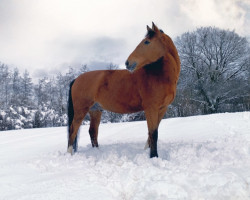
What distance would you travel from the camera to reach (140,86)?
12.5 ft

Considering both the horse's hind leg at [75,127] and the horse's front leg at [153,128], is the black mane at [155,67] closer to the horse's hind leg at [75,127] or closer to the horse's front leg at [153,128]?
the horse's front leg at [153,128]

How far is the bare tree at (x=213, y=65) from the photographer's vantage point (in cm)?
2066

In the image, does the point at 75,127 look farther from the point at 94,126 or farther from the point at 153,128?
the point at 153,128

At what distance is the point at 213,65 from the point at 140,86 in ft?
65.9

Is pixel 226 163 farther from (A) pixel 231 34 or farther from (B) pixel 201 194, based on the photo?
(A) pixel 231 34

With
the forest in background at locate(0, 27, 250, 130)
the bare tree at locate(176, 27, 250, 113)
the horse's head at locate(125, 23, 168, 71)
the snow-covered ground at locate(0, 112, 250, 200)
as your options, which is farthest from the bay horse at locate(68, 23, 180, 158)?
the bare tree at locate(176, 27, 250, 113)

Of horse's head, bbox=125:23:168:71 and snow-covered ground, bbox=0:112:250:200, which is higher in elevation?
horse's head, bbox=125:23:168:71

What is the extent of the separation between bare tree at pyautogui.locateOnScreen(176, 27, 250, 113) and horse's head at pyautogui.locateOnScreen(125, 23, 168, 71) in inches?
718

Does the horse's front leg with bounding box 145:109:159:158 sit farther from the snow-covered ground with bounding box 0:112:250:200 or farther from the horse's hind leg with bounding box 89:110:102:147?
the horse's hind leg with bounding box 89:110:102:147

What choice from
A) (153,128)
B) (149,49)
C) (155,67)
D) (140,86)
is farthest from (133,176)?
(149,49)

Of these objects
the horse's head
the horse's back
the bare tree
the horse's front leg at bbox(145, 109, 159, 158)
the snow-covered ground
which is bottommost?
the snow-covered ground

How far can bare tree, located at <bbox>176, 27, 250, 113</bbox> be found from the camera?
20.7m

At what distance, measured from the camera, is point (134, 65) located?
355 centimetres

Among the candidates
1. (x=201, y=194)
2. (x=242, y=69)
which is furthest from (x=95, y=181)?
(x=242, y=69)
